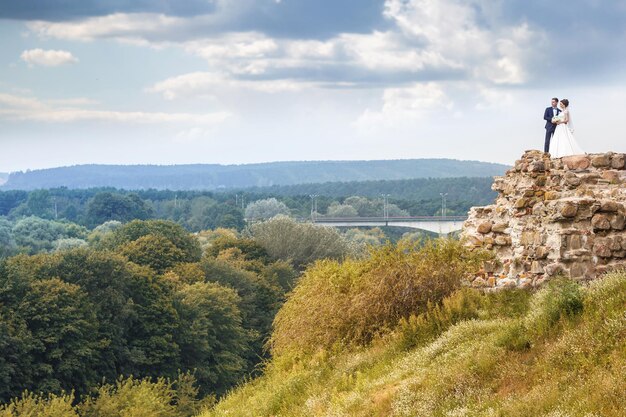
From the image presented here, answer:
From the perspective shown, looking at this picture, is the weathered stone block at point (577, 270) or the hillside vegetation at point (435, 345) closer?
the hillside vegetation at point (435, 345)

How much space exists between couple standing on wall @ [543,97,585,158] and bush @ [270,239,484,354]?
3.74 metres

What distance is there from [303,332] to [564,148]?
26.3 ft

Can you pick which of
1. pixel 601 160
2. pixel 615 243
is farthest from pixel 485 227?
pixel 615 243

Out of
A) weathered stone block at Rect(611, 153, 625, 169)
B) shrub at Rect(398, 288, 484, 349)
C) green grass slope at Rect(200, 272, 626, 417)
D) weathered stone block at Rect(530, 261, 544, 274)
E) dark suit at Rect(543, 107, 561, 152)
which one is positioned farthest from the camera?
dark suit at Rect(543, 107, 561, 152)

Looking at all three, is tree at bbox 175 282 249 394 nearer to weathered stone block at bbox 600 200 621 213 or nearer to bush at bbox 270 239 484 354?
bush at bbox 270 239 484 354

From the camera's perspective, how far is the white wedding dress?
27594mm

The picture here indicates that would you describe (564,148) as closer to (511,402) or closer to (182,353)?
(511,402)

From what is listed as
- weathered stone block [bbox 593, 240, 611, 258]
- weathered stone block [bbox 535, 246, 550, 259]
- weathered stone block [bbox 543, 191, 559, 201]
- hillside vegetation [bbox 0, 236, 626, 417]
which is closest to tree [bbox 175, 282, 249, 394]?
hillside vegetation [bbox 0, 236, 626, 417]

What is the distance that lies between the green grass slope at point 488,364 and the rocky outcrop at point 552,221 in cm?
80

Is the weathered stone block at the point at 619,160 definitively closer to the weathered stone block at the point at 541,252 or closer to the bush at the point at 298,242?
the weathered stone block at the point at 541,252

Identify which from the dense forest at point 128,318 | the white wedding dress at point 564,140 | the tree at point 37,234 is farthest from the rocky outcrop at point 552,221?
the tree at point 37,234

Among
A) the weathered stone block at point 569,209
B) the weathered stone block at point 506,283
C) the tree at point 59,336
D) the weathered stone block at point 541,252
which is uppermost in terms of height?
the weathered stone block at point 569,209

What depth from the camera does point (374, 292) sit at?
87.0ft

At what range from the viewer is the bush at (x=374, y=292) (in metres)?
26.0
